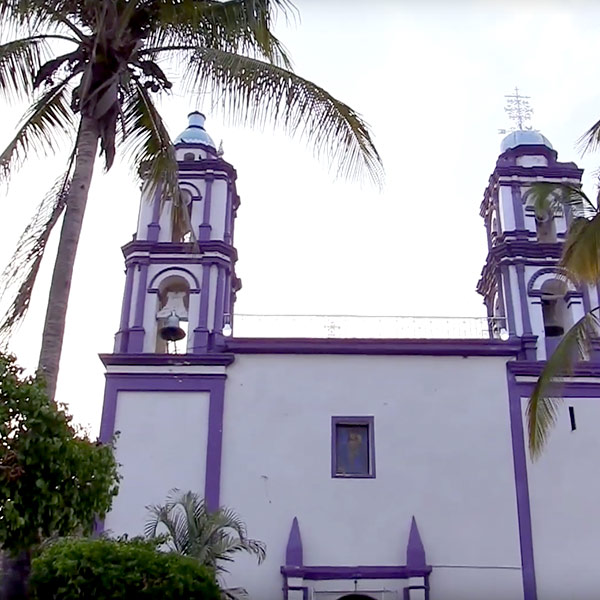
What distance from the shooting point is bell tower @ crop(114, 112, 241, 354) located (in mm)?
16953

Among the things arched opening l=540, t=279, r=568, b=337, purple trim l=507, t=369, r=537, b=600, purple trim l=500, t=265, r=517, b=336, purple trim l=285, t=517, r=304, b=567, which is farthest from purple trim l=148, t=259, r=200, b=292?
arched opening l=540, t=279, r=568, b=337

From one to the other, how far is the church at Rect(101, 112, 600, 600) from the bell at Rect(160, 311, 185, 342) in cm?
5

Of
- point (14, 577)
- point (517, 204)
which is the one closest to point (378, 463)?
point (517, 204)

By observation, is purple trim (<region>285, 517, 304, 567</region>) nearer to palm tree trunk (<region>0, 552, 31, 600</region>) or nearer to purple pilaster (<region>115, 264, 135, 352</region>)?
purple pilaster (<region>115, 264, 135, 352</region>)

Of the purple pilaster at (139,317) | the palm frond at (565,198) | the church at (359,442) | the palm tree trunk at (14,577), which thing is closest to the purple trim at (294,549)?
the church at (359,442)

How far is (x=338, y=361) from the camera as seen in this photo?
16703mm

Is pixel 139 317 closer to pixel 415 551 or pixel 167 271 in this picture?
pixel 167 271

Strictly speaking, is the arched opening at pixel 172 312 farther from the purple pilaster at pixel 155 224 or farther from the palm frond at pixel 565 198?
the palm frond at pixel 565 198

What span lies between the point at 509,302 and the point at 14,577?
41.5 ft

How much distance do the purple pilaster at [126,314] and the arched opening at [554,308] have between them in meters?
8.38

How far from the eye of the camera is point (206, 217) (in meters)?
18.2

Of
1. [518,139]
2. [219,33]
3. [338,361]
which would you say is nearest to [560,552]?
[338,361]

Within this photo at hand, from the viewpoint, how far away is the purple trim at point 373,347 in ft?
54.8

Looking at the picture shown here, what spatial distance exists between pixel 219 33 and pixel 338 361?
8.69 m
